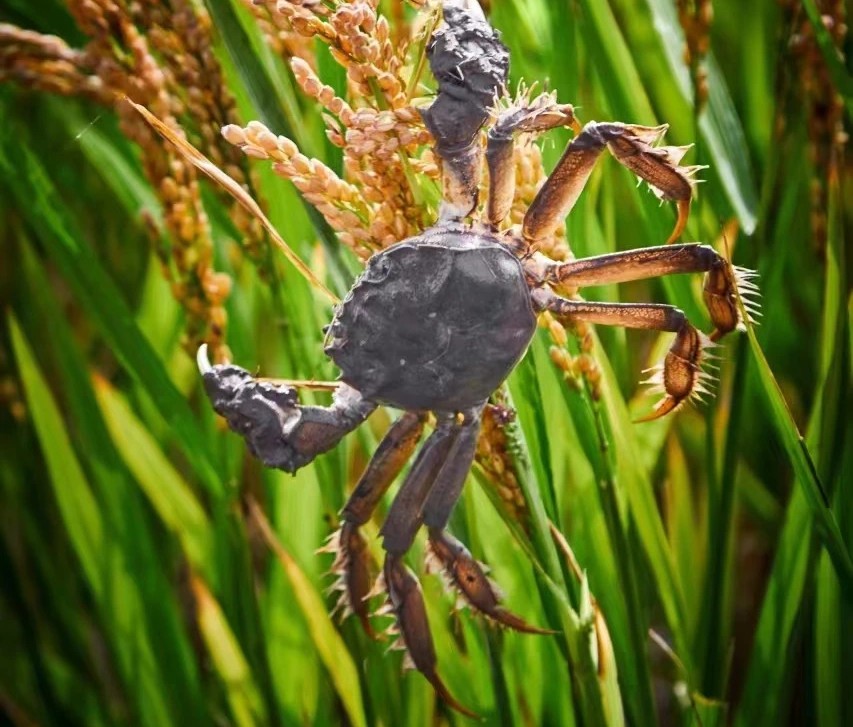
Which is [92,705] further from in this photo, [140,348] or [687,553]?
[687,553]

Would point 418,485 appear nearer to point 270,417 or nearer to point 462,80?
point 270,417

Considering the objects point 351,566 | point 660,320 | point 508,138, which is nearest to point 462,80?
point 508,138

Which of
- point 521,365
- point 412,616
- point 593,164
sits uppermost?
point 593,164

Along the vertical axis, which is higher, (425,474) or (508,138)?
(508,138)

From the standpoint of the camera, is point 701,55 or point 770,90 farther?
point 770,90

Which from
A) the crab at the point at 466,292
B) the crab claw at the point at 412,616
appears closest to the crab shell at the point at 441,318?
the crab at the point at 466,292

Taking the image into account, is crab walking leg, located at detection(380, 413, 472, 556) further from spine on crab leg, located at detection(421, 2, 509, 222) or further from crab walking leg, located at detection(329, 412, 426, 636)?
spine on crab leg, located at detection(421, 2, 509, 222)

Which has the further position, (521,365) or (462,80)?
(521,365)

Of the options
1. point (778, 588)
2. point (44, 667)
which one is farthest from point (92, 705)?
point (778, 588)
